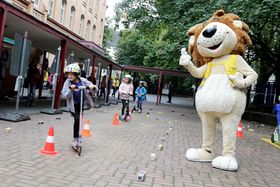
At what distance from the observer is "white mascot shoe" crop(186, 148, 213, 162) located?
752 centimetres

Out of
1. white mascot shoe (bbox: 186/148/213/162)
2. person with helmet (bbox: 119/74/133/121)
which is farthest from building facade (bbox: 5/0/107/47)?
white mascot shoe (bbox: 186/148/213/162)

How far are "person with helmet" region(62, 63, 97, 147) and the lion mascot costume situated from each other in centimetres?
217

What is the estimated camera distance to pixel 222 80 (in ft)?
24.2

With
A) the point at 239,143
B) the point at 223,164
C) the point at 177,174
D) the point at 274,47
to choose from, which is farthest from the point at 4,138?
the point at 274,47

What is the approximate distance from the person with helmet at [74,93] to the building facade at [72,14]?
53.7 feet

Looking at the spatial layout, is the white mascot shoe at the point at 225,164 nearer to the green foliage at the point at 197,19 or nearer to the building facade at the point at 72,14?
the green foliage at the point at 197,19

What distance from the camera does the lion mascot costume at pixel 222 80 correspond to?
7.24m

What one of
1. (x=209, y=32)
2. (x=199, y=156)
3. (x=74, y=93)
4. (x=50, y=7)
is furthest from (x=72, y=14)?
(x=199, y=156)

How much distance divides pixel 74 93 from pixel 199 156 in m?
2.92

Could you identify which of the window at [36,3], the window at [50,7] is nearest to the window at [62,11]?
the window at [50,7]

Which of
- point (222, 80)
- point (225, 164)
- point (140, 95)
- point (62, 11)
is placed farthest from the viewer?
point (62, 11)

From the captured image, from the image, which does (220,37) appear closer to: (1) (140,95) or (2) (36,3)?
(1) (140,95)

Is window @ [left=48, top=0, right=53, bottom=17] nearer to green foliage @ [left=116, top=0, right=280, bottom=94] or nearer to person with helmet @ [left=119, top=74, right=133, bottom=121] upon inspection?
green foliage @ [left=116, top=0, right=280, bottom=94]

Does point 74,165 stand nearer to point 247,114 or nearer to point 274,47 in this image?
point 247,114
